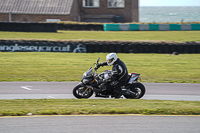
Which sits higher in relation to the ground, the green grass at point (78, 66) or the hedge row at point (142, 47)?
the hedge row at point (142, 47)

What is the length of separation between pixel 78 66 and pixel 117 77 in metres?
7.95

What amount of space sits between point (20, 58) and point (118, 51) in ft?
20.7

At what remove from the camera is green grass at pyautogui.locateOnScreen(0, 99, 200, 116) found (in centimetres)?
783

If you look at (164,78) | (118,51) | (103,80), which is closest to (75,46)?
(118,51)

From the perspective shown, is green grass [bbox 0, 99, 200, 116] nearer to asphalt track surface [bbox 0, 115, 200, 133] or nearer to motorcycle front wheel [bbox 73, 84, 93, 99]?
asphalt track surface [bbox 0, 115, 200, 133]

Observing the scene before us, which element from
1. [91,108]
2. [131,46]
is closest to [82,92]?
[91,108]

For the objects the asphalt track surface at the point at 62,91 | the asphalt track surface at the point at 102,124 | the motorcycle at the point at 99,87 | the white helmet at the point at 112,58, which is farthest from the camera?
the asphalt track surface at the point at 62,91

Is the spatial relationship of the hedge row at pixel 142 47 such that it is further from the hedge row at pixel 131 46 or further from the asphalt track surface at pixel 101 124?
the asphalt track surface at pixel 101 124

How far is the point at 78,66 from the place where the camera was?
59.2 ft

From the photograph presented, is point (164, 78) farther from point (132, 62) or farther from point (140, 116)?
point (140, 116)

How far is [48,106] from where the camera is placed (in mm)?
8523

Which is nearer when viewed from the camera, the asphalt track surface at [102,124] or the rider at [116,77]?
the asphalt track surface at [102,124]

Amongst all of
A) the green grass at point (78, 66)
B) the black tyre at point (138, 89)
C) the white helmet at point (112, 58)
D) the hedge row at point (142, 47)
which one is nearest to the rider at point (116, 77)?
the white helmet at point (112, 58)

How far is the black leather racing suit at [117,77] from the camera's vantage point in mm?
10156
